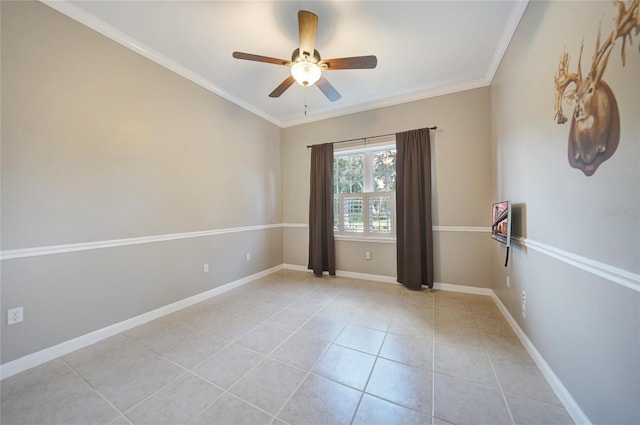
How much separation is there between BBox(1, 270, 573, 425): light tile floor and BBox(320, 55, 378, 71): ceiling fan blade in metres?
2.49

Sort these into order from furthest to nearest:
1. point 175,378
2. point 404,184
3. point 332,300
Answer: point 404,184 → point 332,300 → point 175,378

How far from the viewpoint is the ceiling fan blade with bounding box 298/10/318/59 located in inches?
69.0

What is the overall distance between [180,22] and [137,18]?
14.5 inches

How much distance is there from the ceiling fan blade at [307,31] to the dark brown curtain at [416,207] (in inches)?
79.0

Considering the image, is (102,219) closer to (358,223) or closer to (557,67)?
(358,223)

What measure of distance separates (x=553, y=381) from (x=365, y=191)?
2907 mm

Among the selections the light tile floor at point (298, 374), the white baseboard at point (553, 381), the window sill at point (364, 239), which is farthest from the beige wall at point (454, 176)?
the white baseboard at point (553, 381)

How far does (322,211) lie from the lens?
Result: 4004 mm

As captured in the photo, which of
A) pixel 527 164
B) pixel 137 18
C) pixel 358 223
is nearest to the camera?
pixel 527 164

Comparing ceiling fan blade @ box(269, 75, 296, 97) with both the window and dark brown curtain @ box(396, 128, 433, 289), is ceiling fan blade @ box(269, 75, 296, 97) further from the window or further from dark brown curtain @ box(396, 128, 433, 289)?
dark brown curtain @ box(396, 128, 433, 289)

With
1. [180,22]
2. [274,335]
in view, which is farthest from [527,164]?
[180,22]

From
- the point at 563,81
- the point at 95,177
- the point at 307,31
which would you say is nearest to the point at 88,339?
the point at 95,177

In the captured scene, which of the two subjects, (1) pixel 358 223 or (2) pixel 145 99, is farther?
(1) pixel 358 223

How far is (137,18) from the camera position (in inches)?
81.3
